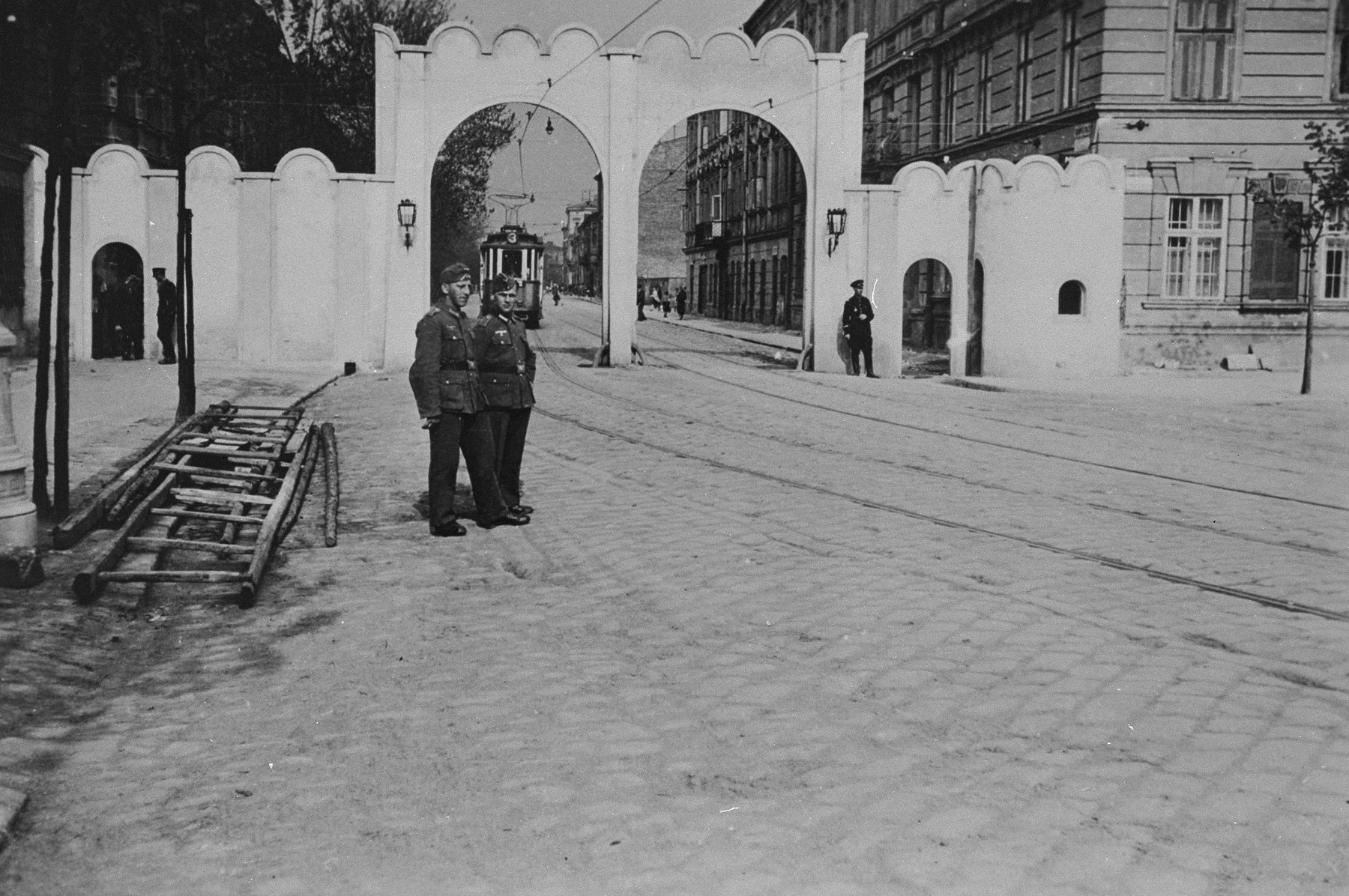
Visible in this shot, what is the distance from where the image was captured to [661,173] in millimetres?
95500

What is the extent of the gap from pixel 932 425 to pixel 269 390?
1028cm

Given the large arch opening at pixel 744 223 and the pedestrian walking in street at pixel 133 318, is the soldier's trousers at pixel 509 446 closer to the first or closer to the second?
the pedestrian walking in street at pixel 133 318

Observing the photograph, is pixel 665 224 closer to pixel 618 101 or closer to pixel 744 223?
pixel 744 223

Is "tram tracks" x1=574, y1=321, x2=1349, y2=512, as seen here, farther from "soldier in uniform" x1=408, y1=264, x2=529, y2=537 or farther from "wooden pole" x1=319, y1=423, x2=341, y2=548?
"wooden pole" x1=319, y1=423, x2=341, y2=548

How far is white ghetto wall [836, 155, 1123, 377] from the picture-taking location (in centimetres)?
2420

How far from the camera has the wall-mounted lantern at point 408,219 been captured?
82.1 feet

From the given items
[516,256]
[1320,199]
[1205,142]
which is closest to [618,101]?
[1205,142]

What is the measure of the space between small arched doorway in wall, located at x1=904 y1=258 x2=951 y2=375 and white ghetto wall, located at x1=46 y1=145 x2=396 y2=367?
1309cm

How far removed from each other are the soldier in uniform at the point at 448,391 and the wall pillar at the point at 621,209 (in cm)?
1622

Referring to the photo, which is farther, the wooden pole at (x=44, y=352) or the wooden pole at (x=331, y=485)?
the wooden pole at (x=331, y=485)

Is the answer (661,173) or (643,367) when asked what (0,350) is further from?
(661,173)

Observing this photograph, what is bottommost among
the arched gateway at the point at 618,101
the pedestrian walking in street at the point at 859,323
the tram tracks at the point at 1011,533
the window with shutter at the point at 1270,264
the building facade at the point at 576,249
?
the tram tracks at the point at 1011,533

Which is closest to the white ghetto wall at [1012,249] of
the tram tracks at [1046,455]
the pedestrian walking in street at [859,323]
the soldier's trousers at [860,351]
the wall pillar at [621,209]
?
the soldier's trousers at [860,351]

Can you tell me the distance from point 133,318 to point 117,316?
29cm
